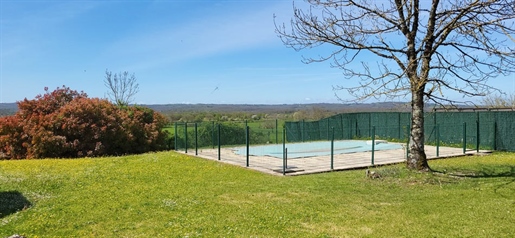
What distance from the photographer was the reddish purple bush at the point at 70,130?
1864 cm

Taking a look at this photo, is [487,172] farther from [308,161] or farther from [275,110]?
[275,110]

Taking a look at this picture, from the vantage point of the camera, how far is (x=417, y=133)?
398 inches

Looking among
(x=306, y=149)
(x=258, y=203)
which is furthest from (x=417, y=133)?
(x=306, y=149)

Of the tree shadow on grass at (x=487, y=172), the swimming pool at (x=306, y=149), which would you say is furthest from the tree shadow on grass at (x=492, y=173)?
the swimming pool at (x=306, y=149)

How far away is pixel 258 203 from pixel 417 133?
4.73 meters

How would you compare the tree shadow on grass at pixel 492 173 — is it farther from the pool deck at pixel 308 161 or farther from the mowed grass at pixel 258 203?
Answer: the pool deck at pixel 308 161

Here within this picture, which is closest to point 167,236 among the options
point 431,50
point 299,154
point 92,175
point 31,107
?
point 92,175

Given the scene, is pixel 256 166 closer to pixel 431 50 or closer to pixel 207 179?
pixel 207 179

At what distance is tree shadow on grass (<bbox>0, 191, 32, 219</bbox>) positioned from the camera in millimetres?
7573

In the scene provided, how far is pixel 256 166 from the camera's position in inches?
510

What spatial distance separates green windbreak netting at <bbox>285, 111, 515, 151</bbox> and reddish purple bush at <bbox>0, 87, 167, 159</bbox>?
29.6ft

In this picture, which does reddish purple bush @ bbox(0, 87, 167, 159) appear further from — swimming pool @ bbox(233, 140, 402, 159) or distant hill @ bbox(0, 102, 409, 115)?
swimming pool @ bbox(233, 140, 402, 159)

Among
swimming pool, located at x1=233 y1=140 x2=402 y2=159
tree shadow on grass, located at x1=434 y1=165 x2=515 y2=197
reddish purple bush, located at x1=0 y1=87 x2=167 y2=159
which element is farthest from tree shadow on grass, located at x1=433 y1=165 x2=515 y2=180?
reddish purple bush, located at x1=0 y1=87 x2=167 y2=159

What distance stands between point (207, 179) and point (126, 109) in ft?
43.6
